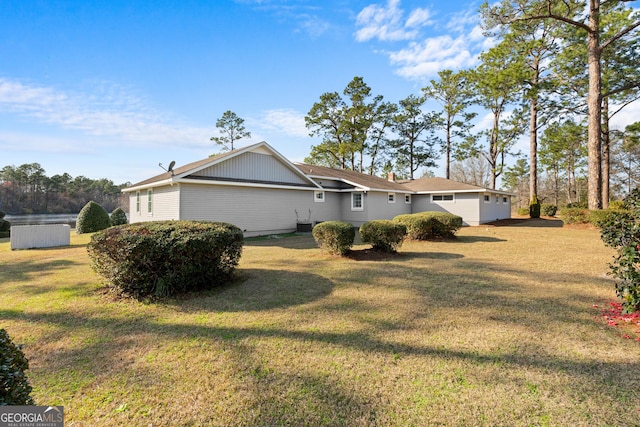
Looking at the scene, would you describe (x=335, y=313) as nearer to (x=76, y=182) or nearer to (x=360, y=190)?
(x=360, y=190)

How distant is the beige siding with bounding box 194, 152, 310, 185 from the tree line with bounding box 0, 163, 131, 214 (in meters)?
49.5

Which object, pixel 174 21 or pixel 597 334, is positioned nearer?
pixel 597 334

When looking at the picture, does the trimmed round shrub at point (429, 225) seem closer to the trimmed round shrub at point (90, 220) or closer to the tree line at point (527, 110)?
the tree line at point (527, 110)

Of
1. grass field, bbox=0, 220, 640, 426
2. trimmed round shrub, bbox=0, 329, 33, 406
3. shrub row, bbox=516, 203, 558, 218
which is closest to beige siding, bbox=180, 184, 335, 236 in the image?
grass field, bbox=0, 220, 640, 426

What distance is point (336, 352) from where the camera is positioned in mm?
3359

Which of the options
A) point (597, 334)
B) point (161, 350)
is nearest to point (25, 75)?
point (161, 350)

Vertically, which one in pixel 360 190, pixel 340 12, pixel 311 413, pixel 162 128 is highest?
pixel 340 12

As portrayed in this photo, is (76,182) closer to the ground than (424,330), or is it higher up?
higher up

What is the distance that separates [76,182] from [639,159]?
250ft

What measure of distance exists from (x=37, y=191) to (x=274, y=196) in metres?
52.6

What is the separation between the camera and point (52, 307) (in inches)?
196

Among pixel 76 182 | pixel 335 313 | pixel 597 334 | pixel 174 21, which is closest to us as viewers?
pixel 597 334

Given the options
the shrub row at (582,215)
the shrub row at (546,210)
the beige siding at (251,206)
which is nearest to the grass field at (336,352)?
the beige siding at (251,206)

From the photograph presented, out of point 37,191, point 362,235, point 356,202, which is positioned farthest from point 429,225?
point 37,191
